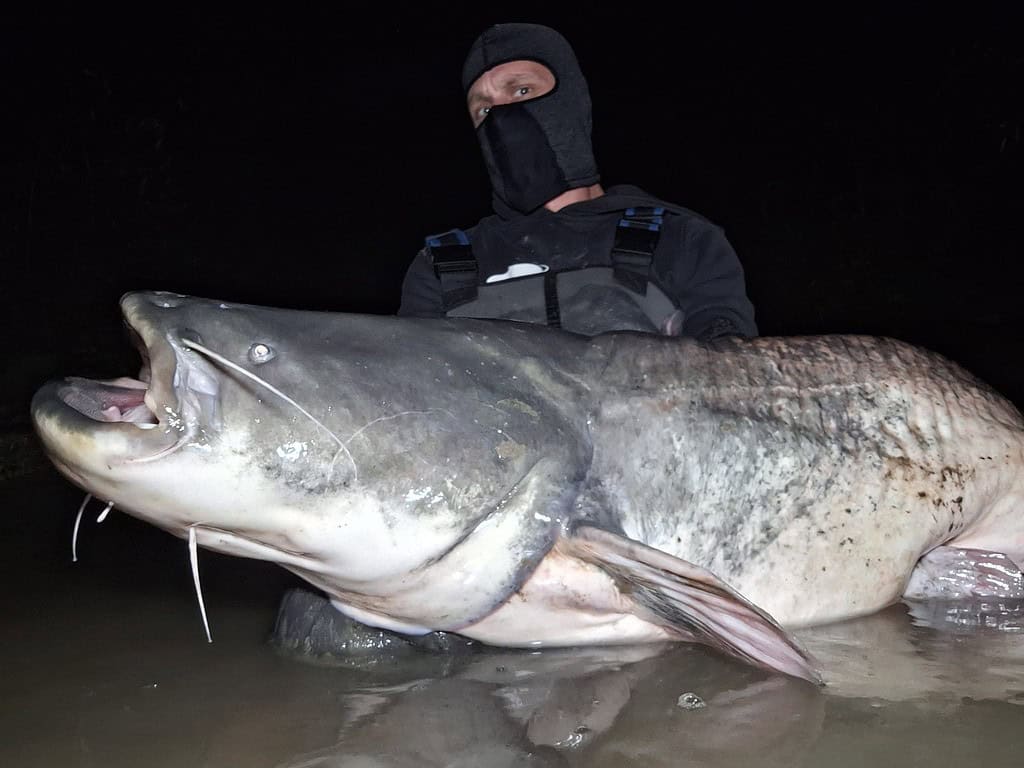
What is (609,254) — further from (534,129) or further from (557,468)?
(557,468)

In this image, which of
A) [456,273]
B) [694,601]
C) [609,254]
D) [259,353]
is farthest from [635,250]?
[259,353]

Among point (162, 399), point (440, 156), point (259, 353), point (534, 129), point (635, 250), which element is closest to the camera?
point (162, 399)

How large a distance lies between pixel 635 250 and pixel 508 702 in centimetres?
183

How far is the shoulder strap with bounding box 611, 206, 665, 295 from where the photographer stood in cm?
357

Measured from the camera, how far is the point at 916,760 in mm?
1877

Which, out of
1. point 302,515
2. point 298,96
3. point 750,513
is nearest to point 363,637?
point 302,515

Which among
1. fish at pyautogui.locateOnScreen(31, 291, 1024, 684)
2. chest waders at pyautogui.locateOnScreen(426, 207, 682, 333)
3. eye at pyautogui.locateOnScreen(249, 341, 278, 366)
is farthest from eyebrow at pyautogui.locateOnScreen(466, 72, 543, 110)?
eye at pyautogui.locateOnScreen(249, 341, 278, 366)

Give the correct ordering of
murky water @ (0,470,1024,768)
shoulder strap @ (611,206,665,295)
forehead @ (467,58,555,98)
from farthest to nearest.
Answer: forehead @ (467,58,555,98) → shoulder strap @ (611,206,665,295) → murky water @ (0,470,1024,768)

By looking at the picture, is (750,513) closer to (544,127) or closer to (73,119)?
(544,127)

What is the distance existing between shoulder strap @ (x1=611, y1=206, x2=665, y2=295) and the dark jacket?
0.07 metres

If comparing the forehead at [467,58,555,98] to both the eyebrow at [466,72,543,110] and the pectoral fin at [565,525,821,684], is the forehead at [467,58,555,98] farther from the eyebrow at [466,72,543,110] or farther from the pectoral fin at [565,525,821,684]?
the pectoral fin at [565,525,821,684]

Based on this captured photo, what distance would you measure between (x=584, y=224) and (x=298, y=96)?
21747 mm

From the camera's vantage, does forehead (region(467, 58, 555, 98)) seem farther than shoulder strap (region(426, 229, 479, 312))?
Yes

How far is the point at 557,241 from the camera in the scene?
382 cm
